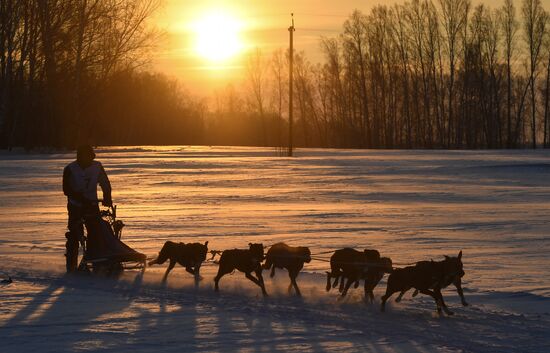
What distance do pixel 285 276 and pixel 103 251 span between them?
204 centimetres

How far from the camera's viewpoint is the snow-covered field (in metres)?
7.54

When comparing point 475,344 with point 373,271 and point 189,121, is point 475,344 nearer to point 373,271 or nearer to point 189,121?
point 373,271

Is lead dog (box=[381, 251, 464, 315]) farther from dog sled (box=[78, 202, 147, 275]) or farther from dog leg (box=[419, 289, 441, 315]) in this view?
dog sled (box=[78, 202, 147, 275])

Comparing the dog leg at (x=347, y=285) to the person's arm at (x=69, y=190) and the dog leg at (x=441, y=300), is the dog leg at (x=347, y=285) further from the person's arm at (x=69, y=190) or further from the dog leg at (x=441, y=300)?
the person's arm at (x=69, y=190)

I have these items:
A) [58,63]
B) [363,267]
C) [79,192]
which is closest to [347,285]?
[363,267]

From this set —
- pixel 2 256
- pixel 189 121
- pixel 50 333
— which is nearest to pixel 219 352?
pixel 50 333

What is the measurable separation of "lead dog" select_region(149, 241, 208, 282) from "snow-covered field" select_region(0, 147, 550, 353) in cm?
15

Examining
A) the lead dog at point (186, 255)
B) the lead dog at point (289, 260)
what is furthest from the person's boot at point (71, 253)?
the lead dog at point (289, 260)

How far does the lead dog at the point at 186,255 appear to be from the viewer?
10281 mm

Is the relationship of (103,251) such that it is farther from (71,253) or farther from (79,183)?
(79,183)

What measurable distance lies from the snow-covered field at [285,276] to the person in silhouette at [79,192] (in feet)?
1.35

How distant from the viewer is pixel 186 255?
408 inches

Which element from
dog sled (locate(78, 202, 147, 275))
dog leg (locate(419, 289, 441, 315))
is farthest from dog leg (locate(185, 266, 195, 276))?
dog leg (locate(419, 289, 441, 315))

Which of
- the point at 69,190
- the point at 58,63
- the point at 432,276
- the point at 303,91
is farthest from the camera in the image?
the point at 303,91
